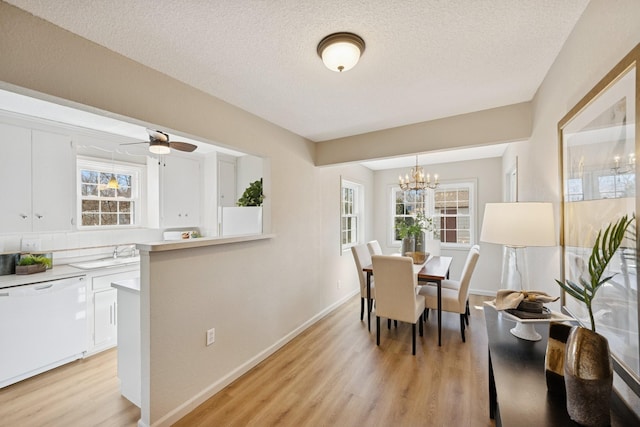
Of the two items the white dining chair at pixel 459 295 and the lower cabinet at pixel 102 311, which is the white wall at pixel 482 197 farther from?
the lower cabinet at pixel 102 311

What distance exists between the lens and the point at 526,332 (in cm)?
138

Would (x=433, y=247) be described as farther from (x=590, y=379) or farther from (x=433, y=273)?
(x=590, y=379)

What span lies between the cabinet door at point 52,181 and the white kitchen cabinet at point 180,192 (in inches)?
42.0

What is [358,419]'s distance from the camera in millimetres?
1830

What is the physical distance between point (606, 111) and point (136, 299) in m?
2.86

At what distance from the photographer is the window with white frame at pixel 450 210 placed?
4828mm

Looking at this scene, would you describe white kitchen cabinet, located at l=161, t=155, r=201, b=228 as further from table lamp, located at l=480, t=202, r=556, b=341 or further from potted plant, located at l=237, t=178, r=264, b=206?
table lamp, located at l=480, t=202, r=556, b=341

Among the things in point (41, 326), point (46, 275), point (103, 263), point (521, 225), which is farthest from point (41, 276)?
point (521, 225)

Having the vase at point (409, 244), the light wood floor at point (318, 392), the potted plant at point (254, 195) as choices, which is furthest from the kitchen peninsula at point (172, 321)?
the vase at point (409, 244)

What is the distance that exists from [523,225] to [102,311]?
13.0 feet

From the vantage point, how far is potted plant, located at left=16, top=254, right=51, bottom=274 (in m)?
2.55

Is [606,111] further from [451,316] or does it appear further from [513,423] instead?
[451,316]

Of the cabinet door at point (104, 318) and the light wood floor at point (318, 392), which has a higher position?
the cabinet door at point (104, 318)

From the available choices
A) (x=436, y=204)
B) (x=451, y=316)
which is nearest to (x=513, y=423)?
(x=451, y=316)
